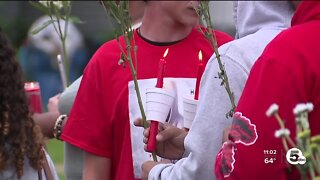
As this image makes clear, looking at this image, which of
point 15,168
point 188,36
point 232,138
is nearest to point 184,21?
point 188,36

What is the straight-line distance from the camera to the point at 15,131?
3.98 metres

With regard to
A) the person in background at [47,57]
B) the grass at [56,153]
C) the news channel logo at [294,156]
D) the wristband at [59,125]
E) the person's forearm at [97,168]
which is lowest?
the grass at [56,153]

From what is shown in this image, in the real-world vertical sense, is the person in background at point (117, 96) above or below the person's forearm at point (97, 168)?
above

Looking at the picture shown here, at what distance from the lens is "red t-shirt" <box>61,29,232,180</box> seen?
3.87 m

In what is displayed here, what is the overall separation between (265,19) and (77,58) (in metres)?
17.8

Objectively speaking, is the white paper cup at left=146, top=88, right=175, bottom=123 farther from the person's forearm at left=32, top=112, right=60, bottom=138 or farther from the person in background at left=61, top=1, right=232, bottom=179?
the person's forearm at left=32, top=112, right=60, bottom=138

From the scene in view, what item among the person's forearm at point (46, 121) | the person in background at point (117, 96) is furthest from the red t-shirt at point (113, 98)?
the person's forearm at point (46, 121)

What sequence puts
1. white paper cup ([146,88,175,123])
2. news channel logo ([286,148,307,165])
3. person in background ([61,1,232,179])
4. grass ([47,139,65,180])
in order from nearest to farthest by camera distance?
news channel logo ([286,148,307,165])
white paper cup ([146,88,175,123])
person in background ([61,1,232,179])
grass ([47,139,65,180])

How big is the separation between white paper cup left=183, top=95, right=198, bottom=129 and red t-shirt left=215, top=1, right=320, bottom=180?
70 cm

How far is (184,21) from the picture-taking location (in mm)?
4031

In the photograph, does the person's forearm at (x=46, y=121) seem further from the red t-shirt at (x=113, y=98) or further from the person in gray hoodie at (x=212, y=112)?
the person in gray hoodie at (x=212, y=112)

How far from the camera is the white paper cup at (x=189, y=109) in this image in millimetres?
3275

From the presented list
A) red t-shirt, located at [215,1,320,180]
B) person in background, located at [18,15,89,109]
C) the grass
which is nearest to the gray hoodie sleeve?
red t-shirt, located at [215,1,320,180]

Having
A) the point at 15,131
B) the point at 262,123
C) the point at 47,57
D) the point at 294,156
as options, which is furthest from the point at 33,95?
the point at 47,57
